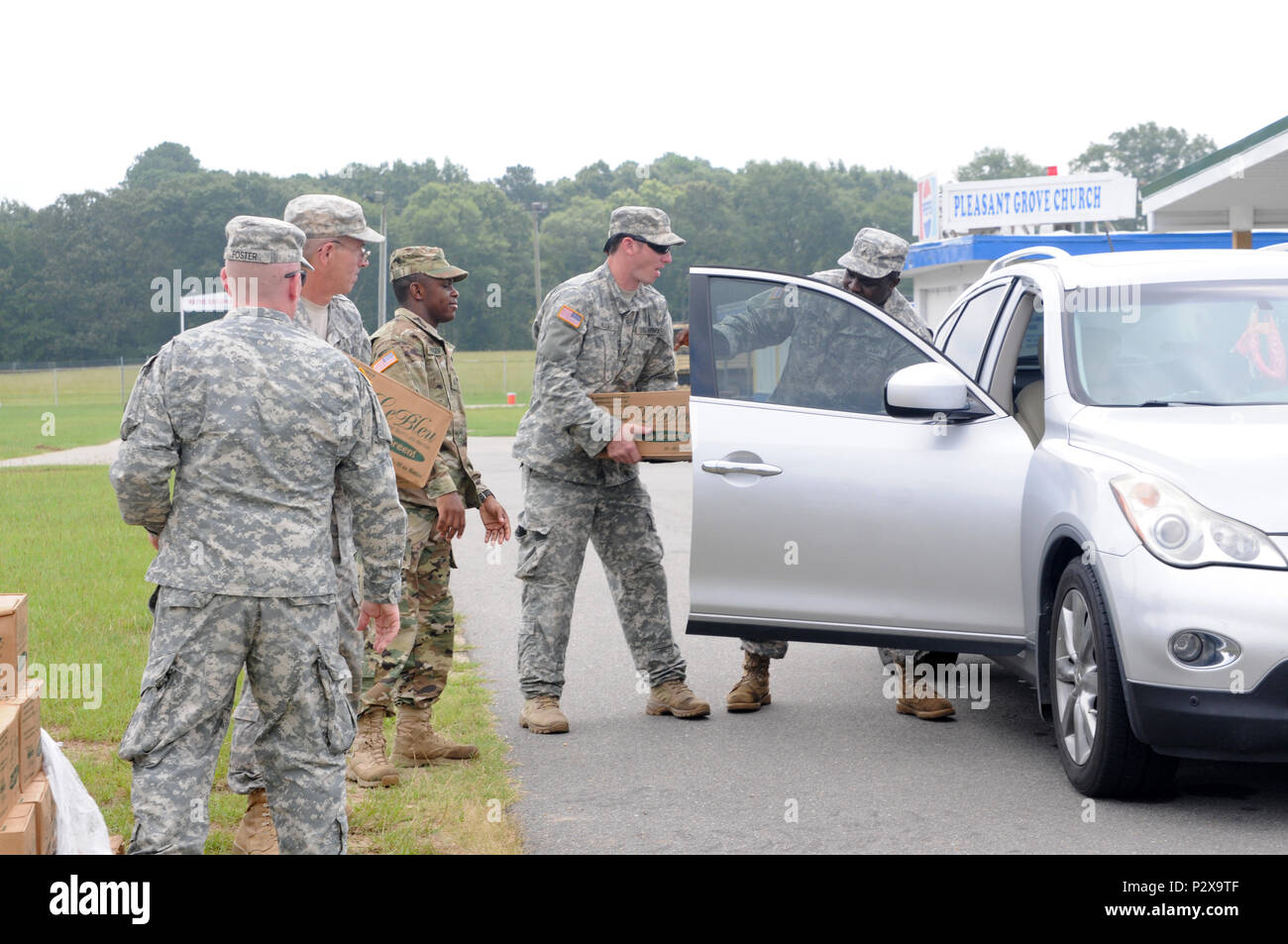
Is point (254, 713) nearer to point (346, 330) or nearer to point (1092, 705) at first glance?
point (346, 330)

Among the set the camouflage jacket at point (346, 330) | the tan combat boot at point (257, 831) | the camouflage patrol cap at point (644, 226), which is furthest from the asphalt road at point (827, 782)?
the camouflage patrol cap at point (644, 226)

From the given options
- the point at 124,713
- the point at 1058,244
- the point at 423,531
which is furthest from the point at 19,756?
the point at 1058,244

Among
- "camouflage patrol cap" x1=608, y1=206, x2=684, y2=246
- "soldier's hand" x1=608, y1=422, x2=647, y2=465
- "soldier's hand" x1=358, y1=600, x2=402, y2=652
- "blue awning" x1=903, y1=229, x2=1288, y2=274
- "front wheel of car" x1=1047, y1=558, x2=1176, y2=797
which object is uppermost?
"blue awning" x1=903, y1=229, x2=1288, y2=274

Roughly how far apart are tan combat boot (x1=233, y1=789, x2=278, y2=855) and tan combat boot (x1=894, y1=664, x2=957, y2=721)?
303 centimetres

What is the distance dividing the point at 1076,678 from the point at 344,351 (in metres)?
2.85

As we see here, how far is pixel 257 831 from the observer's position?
461cm

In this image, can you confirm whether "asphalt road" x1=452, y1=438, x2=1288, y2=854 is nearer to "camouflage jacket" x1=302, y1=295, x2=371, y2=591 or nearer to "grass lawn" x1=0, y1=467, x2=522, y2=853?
"grass lawn" x1=0, y1=467, x2=522, y2=853

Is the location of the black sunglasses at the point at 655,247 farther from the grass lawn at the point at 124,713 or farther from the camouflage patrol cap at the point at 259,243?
the camouflage patrol cap at the point at 259,243

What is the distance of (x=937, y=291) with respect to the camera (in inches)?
995

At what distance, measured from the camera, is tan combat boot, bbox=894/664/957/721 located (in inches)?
253

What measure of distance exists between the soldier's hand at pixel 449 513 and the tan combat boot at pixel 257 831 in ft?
4.52

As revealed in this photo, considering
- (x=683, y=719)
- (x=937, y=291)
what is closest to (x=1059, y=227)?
(x=937, y=291)

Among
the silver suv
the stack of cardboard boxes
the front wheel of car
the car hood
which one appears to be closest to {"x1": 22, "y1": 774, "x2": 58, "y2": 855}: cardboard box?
the stack of cardboard boxes

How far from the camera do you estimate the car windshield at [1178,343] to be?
541 centimetres
